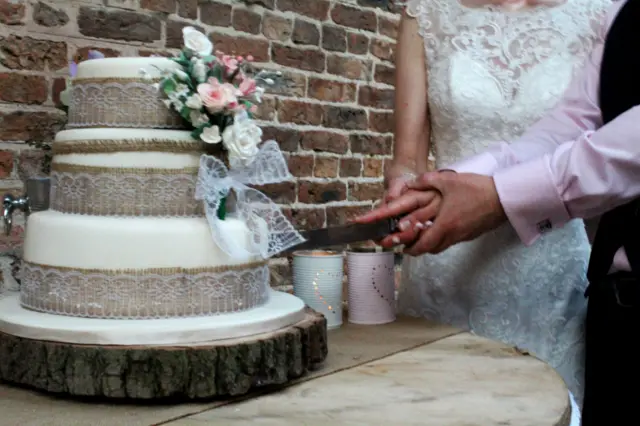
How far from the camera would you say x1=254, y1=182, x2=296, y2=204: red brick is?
2193mm

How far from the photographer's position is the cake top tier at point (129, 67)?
1.01m

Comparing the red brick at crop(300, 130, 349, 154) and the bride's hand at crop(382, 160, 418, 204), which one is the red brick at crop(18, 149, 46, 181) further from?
the red brick at crop(300, 130, 349, 154)

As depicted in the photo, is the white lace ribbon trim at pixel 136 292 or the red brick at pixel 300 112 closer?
the white lace ribbon trim at pixel 136 292

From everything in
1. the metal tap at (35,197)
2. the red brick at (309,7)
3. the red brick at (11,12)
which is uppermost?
the red brick at (309,7)

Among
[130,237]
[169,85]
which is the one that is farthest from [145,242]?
[169,85]

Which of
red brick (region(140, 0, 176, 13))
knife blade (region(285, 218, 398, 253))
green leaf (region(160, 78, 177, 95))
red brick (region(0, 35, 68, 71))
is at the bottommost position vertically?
knife blade (region(285, 218, 398, 253))

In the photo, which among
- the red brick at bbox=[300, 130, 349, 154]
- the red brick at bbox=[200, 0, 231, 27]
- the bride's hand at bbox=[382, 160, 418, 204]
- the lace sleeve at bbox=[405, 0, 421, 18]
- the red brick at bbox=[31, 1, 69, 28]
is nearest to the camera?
the bride's hand at bbox=[382, 160, 418, 204]

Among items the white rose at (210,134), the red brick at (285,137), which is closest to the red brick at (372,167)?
the red brick at (285,137)

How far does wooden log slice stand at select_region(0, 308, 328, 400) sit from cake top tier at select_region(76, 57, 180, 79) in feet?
1.26

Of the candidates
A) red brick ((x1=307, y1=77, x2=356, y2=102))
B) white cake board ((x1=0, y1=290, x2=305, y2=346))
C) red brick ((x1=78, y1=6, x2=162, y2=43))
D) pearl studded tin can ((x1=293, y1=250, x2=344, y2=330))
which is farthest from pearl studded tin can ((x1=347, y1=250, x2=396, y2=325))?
red brick ((x1=307, y1=77, x2=356, y2=102))

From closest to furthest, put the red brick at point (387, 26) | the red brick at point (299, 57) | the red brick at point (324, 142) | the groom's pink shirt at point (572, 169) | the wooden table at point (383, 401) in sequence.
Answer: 1. the wooden table at point (383, 401)
2. the groom's pink shirt at point (572, 169)
3. the red brick at point (299, 57)
4. the red brick at point (324, 142)
5. the red brick at point (387, 26)

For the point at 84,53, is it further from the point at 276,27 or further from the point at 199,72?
the point at 199,72

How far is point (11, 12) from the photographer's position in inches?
61.0

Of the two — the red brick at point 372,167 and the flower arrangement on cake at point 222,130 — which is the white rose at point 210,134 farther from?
the red brick at point 372,167
